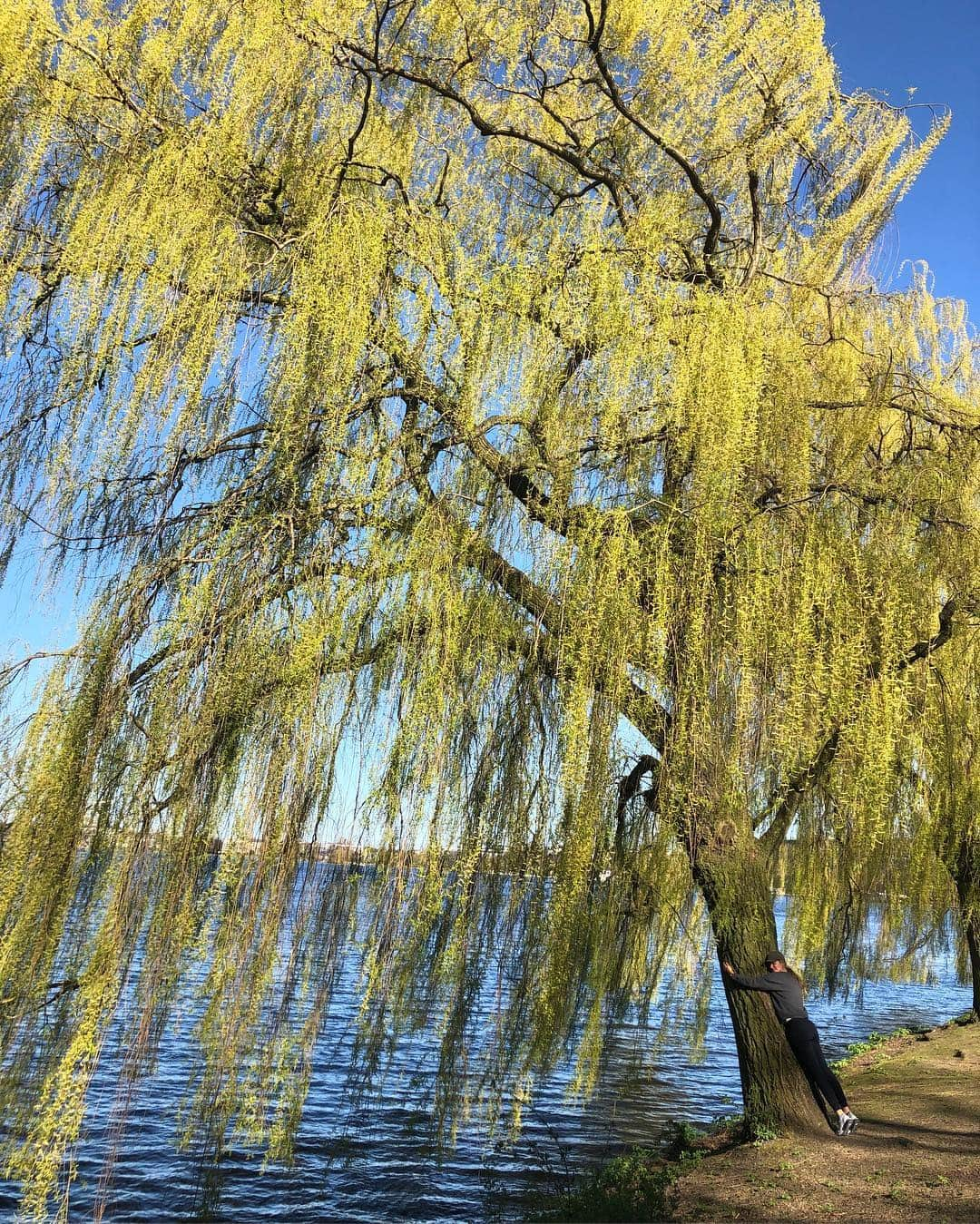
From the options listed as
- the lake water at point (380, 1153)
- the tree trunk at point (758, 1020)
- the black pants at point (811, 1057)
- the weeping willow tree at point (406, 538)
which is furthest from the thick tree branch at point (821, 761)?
the lake water at point (380, 1153)

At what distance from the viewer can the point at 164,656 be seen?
3160 mm

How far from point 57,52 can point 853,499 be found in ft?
12.0

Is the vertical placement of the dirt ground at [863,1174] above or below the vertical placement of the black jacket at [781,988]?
below

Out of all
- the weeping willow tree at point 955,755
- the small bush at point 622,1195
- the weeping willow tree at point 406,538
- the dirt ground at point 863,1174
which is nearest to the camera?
the weeping willow tree at point 406,538

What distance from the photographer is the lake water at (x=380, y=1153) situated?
18.4 ft

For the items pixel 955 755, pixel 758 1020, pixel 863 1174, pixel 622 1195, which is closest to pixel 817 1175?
pixel 863 1174

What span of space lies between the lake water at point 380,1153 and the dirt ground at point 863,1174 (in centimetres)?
83

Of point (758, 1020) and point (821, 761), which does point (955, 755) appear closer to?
point (821, 761)

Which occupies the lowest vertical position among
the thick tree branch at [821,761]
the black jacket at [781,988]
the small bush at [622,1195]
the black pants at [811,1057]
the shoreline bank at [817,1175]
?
the small bush at [622,1195]

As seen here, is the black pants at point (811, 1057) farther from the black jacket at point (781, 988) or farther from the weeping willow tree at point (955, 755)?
the weeping willow tree at point (955, 755)

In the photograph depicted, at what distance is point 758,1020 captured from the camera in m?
4.82

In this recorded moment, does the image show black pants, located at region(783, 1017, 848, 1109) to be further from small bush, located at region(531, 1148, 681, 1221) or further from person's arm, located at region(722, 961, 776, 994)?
small bush, located at region(531, 1148, 681, 1221)

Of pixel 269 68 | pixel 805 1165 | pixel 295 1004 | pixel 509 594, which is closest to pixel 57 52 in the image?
pixel 269 68

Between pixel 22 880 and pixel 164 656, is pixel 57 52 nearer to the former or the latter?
pixel 164 656
